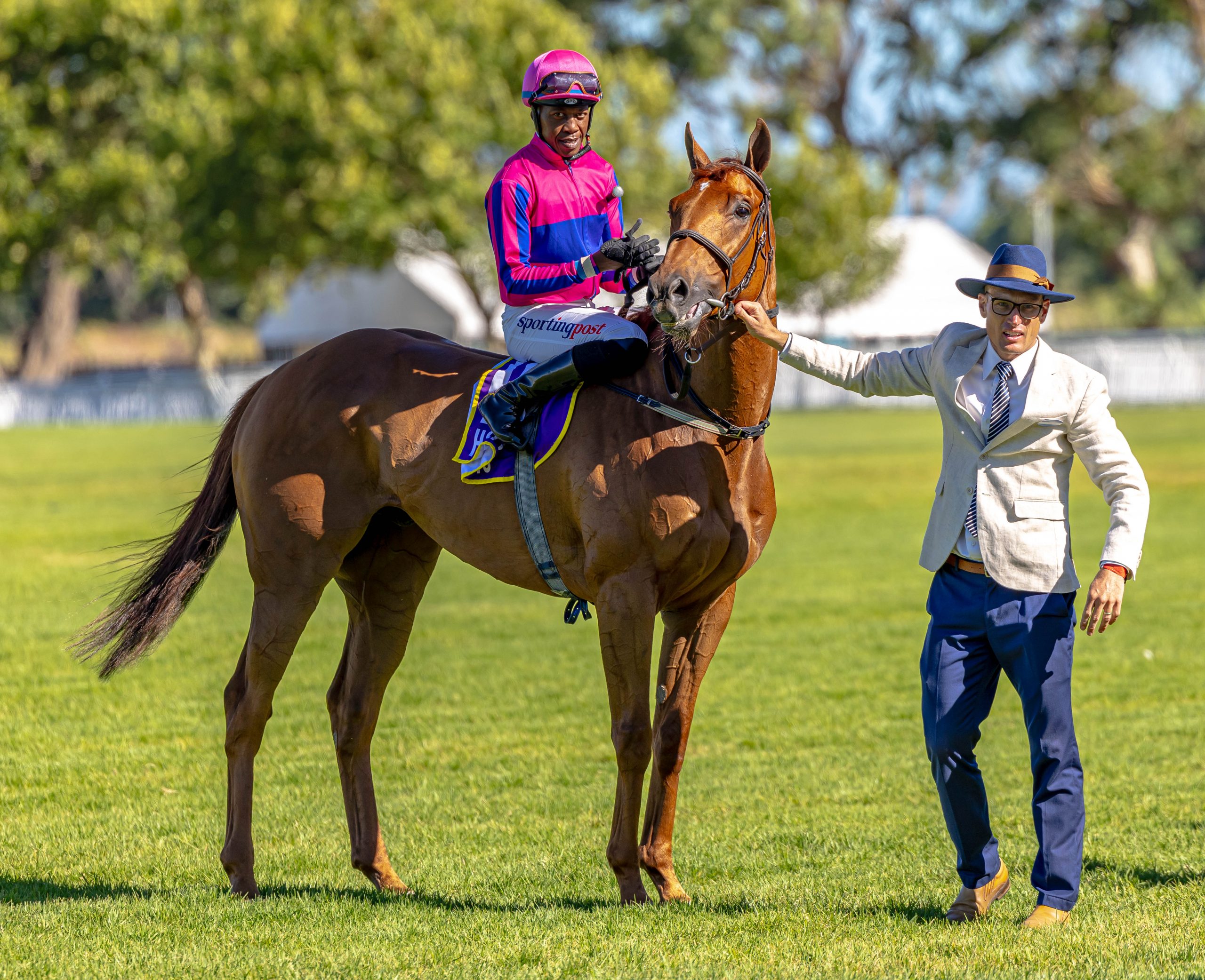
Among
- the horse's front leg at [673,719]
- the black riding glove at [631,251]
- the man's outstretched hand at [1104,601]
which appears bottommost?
the horse's front leg at [673,719]

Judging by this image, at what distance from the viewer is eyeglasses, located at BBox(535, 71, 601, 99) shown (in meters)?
5.42

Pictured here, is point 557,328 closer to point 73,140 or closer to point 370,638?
point 370,638

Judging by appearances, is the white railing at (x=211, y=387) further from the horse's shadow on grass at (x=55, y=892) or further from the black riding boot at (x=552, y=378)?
the black riding boot at (x=552, y=378)

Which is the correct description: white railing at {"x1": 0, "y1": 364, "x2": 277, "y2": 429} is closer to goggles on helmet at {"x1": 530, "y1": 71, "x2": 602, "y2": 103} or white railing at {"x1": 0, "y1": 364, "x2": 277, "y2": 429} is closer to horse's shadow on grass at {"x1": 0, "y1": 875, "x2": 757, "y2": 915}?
horse's shadow on grass at {"x1": 0, "y1": 875, "x2": 757, "y2": 915}

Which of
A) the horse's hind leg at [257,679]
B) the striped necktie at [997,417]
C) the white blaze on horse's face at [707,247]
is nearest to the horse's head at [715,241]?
the white blaze on horse's face at [707,247]

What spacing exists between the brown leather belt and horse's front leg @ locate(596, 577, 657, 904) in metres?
1.07

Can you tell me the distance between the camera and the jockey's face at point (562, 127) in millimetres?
5469

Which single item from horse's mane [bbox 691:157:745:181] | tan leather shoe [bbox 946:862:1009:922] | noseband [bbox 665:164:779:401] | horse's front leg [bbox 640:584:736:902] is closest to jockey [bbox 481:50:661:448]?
noseband [bbox 665:164:779:401]

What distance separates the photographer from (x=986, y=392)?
16.1 ft

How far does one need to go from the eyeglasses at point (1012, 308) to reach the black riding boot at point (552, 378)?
4.29 ft

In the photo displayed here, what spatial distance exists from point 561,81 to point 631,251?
0.79 metres

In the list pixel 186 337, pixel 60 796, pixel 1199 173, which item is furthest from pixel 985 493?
pixel 186 337

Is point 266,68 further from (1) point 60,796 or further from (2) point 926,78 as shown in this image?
(1) point 60,796

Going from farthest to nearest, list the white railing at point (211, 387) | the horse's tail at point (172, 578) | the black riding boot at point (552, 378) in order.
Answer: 1. the white railing at point (211, 387)
2. the horse's tail at point (172, 578)
3. the black riding boot at point (552, 378)
